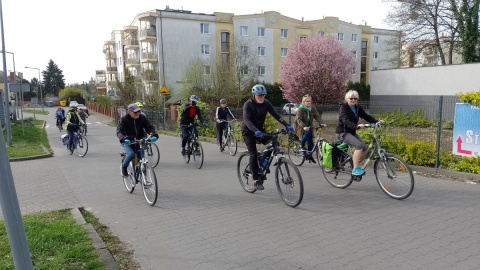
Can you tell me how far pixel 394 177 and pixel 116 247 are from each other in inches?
165

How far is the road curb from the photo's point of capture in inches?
141

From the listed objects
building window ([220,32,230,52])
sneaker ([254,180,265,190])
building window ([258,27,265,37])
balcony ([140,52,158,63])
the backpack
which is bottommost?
sneaker ([254,180,265,190])

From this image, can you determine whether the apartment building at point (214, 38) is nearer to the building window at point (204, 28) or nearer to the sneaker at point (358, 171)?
the building window at point (204, 28)

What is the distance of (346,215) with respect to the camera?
16.0ft

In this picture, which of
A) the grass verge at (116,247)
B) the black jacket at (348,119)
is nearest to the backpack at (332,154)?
the black jacket at (348,119)

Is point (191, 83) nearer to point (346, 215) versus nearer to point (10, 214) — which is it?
point (346, 215)

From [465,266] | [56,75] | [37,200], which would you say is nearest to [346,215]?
[465,266]

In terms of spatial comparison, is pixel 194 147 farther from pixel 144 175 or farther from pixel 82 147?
pixel 82 147

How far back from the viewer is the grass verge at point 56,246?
350cm

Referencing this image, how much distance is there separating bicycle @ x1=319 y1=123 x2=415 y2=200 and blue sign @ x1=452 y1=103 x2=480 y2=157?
2489 millimetres

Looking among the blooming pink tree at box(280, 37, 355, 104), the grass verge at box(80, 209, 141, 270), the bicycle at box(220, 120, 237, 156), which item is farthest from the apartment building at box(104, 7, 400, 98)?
the grass verge at box(80, 209, 141, 270)

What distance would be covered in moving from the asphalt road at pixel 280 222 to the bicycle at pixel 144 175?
0.17m

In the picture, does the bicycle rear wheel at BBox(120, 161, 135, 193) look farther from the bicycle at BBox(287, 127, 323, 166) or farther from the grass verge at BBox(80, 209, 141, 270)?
the bicycle at BBox(287, 127, 323, 166)

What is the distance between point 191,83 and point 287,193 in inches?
923
